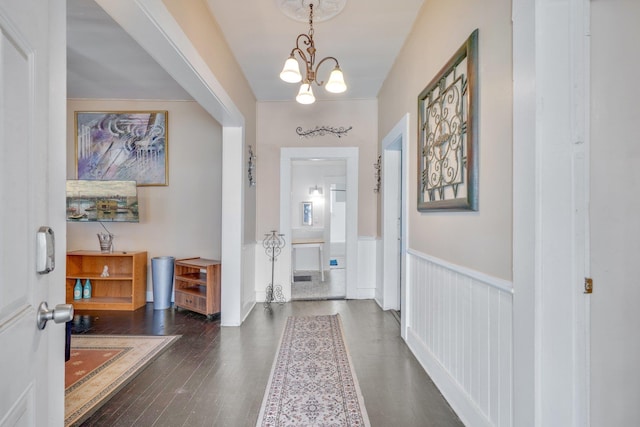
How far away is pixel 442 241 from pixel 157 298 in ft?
11.5

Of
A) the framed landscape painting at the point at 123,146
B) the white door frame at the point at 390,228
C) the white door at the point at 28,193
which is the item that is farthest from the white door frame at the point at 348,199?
the white door at the point at 28,193

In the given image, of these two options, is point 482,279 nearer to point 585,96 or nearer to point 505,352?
point 505,352

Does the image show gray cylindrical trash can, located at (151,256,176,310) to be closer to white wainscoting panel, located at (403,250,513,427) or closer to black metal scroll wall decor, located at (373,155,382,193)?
black metal scroll wall decor, located at (373,155,382,193)

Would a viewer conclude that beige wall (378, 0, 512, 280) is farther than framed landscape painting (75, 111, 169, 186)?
No

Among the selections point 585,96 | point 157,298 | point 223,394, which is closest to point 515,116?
point 585,96

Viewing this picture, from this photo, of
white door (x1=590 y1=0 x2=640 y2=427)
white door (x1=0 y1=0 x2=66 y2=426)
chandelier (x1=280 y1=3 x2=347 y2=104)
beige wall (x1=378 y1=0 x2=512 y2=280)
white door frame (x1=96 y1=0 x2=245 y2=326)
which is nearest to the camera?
white door (x1=0 y1=0 x2=66 y2=426)

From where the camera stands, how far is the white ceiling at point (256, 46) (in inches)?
102

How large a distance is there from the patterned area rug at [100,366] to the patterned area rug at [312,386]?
103 centimetres

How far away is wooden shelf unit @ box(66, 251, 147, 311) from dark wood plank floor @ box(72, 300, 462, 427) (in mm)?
241

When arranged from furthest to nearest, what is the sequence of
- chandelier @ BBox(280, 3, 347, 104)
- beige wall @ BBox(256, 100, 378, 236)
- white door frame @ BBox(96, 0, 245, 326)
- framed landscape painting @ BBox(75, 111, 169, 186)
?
beige wall @ BBox(256, 100, 378, 236) → framed landscape painting @ BBox(75, 111, 169, 186) → chandelier @ BBox(280, 3, 347, 104) → white door frame @ BBox(96, 0, 245, 326)

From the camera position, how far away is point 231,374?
244 centimetres

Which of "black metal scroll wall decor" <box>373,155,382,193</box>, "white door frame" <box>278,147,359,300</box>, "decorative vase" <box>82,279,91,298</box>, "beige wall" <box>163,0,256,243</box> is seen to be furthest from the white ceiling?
"decorative vase" <box>82,279,91,298</box>

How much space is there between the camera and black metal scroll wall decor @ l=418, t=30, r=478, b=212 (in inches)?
68.0

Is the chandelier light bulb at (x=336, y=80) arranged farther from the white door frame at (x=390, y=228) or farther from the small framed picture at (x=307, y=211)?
the small framed picture at (x=307, y=211)
